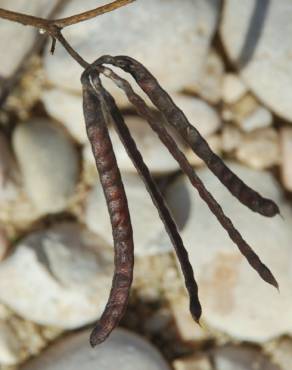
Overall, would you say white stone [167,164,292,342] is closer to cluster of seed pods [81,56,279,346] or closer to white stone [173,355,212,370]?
white stone [173,355,212,370]

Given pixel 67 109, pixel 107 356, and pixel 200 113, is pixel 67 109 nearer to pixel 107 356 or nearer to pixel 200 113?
pixel 200 113

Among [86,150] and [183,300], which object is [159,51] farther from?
[183,300]

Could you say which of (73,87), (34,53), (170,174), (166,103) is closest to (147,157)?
(170,174)

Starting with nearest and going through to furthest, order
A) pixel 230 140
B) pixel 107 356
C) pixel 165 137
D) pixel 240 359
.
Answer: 1. pixel 165 137
2. pixel 107 356
3. pixel 240 359
4. pixel 230 140

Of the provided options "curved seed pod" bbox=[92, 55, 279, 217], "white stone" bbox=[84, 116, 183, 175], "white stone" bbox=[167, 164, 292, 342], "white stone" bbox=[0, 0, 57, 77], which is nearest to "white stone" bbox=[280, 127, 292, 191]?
"white stone" bbox=[167, 164, 292, 342]

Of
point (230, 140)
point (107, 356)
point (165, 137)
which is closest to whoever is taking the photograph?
point (165, 137)

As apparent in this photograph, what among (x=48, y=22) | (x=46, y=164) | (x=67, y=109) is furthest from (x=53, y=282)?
(x=48, y=22)
